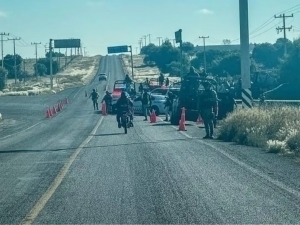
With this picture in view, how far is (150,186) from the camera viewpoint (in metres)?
13.6

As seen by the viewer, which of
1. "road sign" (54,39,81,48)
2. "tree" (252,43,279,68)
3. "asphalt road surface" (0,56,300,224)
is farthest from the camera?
"road sign" (54,39,81,48)

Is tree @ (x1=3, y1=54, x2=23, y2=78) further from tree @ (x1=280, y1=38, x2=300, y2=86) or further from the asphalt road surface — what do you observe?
the asphalt road surface

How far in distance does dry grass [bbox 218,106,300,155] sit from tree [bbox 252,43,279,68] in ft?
258

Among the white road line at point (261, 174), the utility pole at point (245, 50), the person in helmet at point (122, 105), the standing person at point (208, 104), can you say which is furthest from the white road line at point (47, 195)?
the utility pole at point (245, 50)

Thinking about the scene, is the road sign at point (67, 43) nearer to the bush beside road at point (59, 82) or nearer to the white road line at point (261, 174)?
the bush beside road at point (59, 82)

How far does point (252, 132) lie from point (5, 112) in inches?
1947

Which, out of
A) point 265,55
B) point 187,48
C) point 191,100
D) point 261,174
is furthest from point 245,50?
point 187,48

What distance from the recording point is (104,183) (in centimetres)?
1427

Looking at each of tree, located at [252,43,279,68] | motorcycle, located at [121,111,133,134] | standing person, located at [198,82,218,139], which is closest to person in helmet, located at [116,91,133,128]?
motorcycle, located at [121,111,133,134]

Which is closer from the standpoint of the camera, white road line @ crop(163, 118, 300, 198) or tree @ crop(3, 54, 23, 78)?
white road line @ crop(163, 118, 300, 198)

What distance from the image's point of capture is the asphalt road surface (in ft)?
35.5

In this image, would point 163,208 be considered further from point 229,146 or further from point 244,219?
point 229,146

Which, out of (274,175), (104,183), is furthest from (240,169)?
(104,183)

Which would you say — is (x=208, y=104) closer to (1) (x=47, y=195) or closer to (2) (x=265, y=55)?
(1) (x=47, y=195)
